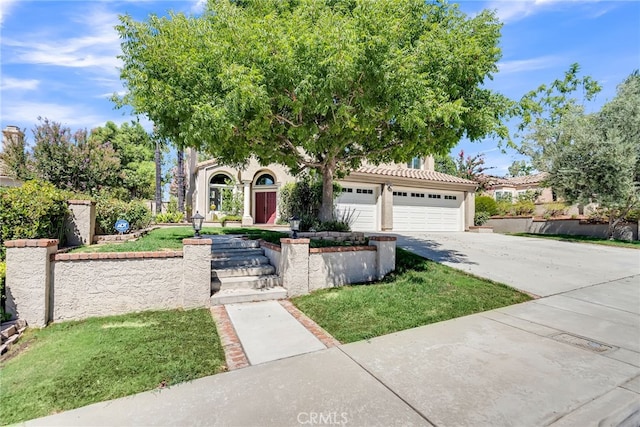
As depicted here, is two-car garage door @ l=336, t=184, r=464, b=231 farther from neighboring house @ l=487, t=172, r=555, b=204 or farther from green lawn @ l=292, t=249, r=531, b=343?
neighboring house @ l=487, t=172, r=555, b=204

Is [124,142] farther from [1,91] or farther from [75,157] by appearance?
[1,91]

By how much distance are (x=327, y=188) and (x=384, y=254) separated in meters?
3.00

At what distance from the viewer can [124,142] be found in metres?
30.5

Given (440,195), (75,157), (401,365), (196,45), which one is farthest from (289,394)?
(440,195)

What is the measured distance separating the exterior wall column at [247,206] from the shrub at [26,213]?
11256mm

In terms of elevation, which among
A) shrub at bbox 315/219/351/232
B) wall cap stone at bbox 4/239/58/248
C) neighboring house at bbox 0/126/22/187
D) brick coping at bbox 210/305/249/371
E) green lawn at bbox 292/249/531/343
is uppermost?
neighboring house at bbox 0/126/22/187

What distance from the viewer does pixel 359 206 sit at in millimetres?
17812

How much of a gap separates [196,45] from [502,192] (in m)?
35.6

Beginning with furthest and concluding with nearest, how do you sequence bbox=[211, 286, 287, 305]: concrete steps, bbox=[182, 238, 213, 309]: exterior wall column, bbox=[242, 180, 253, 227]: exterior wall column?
bbox=[242, 180, 253, 227]: exterior wall column → bbox=[211, 286, 287, 305]: concrete steps → bbox=[182, 238, 213, 309]: exterior wall column

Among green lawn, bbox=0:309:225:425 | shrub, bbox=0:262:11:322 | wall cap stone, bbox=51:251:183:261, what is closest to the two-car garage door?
wall cap stone, bbox=51:251:183:261

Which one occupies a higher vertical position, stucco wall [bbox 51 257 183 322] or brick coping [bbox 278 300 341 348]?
stucco wall [bbox 51 257 183 322]

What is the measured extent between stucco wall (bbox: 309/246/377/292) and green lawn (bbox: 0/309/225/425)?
2658 millimetres

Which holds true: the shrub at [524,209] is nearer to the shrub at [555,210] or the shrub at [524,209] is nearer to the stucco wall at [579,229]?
the shrub at [555,210]

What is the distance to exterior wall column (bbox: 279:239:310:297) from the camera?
6.81m
